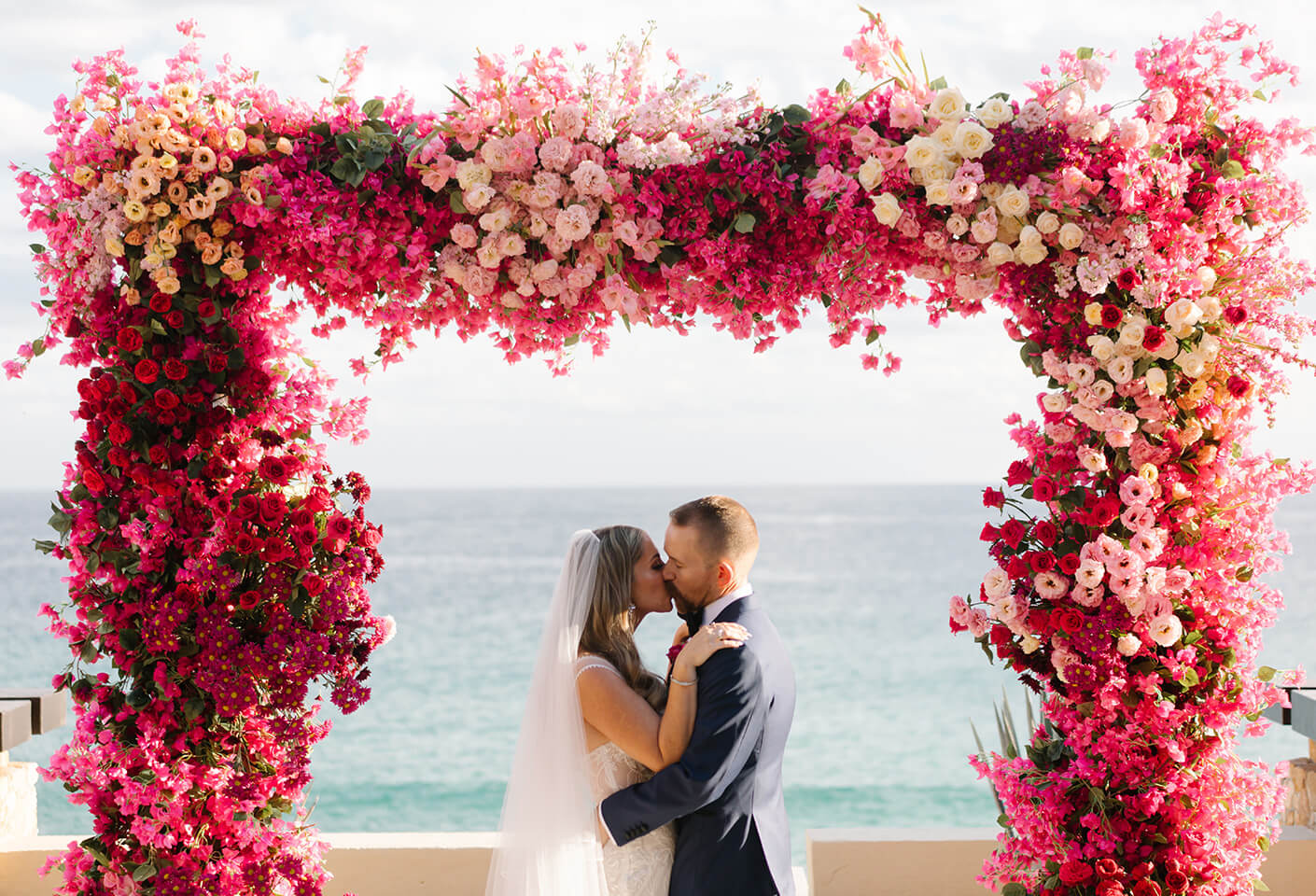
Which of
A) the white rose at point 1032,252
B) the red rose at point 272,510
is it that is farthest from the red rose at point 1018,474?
the red rose at point 272,510

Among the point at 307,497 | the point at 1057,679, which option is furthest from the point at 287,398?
the point at 1057,679

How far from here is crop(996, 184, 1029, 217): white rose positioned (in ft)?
10.7

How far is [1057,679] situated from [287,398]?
8.64 ft

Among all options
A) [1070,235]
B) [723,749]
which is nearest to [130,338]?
[723,749]

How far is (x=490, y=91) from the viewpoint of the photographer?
135 inches

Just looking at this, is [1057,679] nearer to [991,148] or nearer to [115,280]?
[991,148]

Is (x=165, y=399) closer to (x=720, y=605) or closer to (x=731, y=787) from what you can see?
(x=720, y=605)

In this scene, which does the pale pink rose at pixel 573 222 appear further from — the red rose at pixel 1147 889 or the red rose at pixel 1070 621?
the red rose at pixel 1147 889

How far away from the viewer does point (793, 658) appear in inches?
908

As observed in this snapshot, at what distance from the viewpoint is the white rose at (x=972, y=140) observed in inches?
128

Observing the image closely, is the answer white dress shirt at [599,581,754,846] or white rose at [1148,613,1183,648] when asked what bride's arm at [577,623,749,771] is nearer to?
white dress shirt at [599,581,754,846]

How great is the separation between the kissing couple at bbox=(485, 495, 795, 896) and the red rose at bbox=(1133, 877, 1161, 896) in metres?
1.02

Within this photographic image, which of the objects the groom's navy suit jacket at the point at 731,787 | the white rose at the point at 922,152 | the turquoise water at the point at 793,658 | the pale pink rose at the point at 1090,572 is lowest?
the turquoise water at the point at 793,658

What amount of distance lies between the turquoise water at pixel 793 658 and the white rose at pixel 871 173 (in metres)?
3.19
